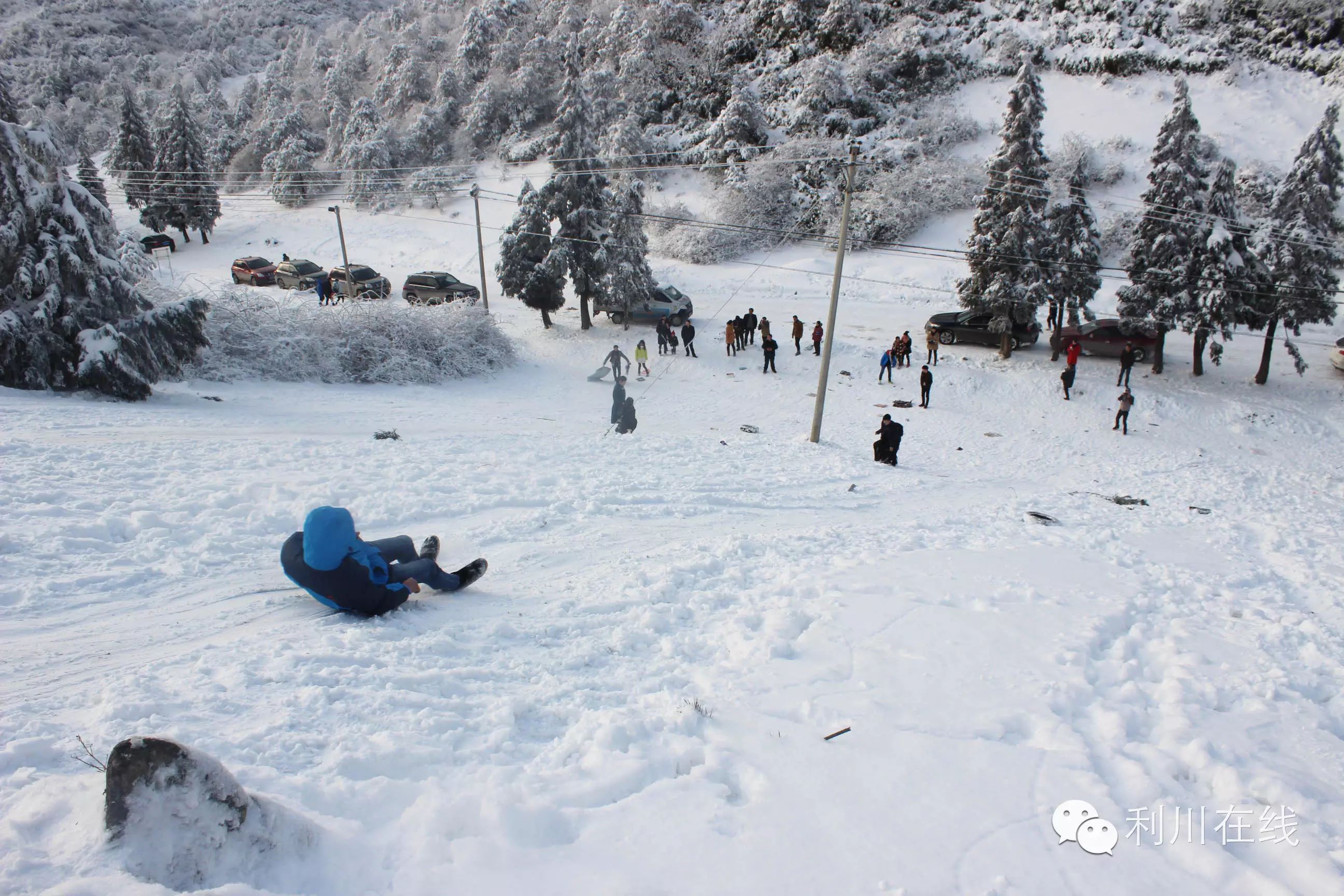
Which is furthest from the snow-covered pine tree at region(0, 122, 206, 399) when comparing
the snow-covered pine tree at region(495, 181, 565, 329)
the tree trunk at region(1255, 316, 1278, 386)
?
the tree trunk at region(1255, 316, 1278, 386)

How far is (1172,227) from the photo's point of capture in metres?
23.2

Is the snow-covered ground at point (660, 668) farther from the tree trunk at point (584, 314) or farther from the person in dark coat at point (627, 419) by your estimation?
the tree trunk at point (584, 314)

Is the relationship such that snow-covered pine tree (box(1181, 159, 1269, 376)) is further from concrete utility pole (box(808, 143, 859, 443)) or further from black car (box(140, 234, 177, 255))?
black car (box(140, 234, 177, 255))

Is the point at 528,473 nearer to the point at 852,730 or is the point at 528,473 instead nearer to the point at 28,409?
the point at 852,730

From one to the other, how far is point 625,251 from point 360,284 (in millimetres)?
12805

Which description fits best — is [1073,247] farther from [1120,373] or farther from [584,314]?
[584,314]

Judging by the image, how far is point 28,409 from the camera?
471 inches

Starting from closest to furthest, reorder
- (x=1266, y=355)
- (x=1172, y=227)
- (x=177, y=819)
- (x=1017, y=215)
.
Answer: (x=177, y=819) < (x=1172, y=227) < (x=1266, y=355) < (x=1017, y=215)

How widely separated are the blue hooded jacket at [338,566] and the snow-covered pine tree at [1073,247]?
983 inches

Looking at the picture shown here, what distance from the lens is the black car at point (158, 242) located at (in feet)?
138

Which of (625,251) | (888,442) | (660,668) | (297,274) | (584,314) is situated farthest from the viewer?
(297,274)

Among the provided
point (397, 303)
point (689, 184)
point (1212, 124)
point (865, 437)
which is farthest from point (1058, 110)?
point (397, 303)

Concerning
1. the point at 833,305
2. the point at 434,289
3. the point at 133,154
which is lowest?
the point at 434,289

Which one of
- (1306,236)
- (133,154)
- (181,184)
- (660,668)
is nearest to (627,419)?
(660,668)
